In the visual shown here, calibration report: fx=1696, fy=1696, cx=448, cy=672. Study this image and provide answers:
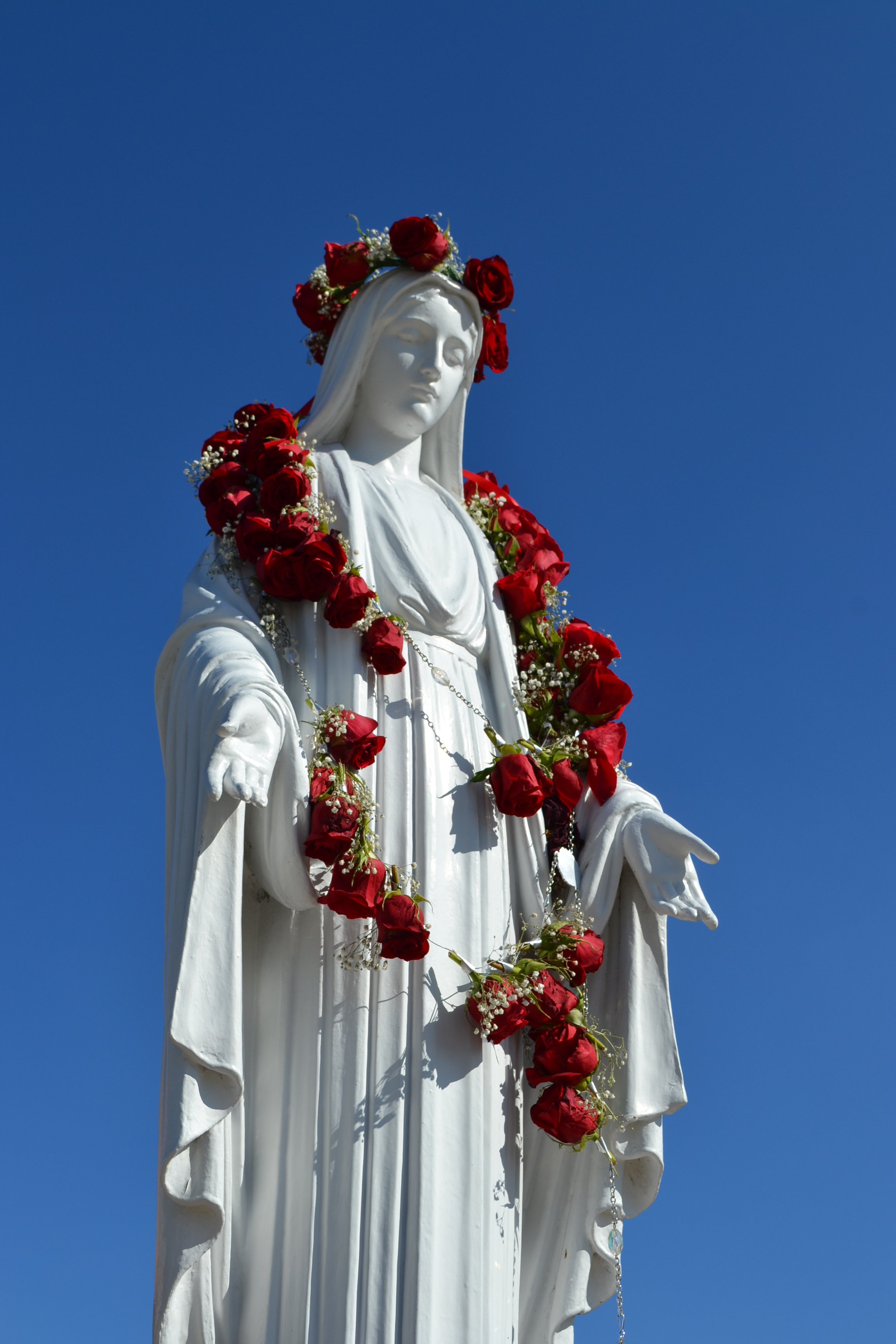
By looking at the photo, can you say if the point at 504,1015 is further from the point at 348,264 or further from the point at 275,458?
the point at 348,264

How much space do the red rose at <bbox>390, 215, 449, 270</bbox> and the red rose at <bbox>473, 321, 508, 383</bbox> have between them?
0.39 metres

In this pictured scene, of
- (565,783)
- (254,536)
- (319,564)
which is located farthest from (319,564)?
(565,783)

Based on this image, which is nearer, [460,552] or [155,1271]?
[155,1271]

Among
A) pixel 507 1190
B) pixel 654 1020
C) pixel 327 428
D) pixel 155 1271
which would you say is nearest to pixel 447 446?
pixel 327 428

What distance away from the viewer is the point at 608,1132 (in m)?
6.22

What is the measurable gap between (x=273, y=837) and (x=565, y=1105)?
4.52 ft

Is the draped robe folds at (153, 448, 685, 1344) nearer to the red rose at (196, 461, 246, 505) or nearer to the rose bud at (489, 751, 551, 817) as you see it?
the rose bud at (489, 751, 551, 817)

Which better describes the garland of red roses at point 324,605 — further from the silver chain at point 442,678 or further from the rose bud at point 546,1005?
the rose bud at point 546,1005

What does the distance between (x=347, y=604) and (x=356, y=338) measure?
5.00ft

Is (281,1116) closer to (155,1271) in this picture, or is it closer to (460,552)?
(155,1271)

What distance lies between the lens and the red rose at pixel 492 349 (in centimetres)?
750

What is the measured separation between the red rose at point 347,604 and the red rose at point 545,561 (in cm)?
107

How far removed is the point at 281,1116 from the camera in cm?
568

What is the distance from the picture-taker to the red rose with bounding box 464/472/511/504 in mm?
7578
